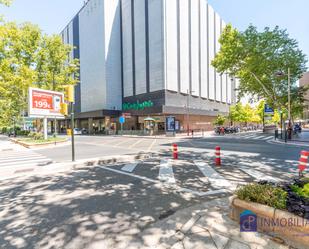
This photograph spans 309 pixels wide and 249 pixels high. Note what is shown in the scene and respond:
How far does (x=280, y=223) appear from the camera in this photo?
277cm

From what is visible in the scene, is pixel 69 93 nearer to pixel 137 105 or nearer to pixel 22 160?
pixel 22 160

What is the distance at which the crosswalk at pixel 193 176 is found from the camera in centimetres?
547

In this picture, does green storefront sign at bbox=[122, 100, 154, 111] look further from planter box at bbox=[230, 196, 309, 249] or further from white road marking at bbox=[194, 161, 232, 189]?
planter box at bbox=[230, 196, 309, 249]

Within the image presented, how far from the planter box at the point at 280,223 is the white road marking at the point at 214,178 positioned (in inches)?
96.6

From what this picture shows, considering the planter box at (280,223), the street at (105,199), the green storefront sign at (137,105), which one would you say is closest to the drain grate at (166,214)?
the street at (105,199)

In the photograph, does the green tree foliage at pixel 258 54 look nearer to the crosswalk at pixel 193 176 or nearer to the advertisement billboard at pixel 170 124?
the advertisement billboard at pixel 170 124

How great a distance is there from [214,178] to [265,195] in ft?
11.0

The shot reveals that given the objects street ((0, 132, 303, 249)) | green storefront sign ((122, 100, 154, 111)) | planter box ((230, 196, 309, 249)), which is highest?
green storefront sign ((122, 100, 154, 111))

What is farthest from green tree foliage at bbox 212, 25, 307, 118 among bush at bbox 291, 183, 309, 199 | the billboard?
the billboard

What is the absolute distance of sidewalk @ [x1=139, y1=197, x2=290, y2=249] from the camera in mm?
2742

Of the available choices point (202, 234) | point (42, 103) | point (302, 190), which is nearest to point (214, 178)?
point (302, 190)

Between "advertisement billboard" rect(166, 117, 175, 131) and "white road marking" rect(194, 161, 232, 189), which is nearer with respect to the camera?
"white road marking" rect(194, 161, 232, 189)

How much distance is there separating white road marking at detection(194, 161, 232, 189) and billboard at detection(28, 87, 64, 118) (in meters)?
19.8

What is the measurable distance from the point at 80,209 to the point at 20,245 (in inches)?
52.6
